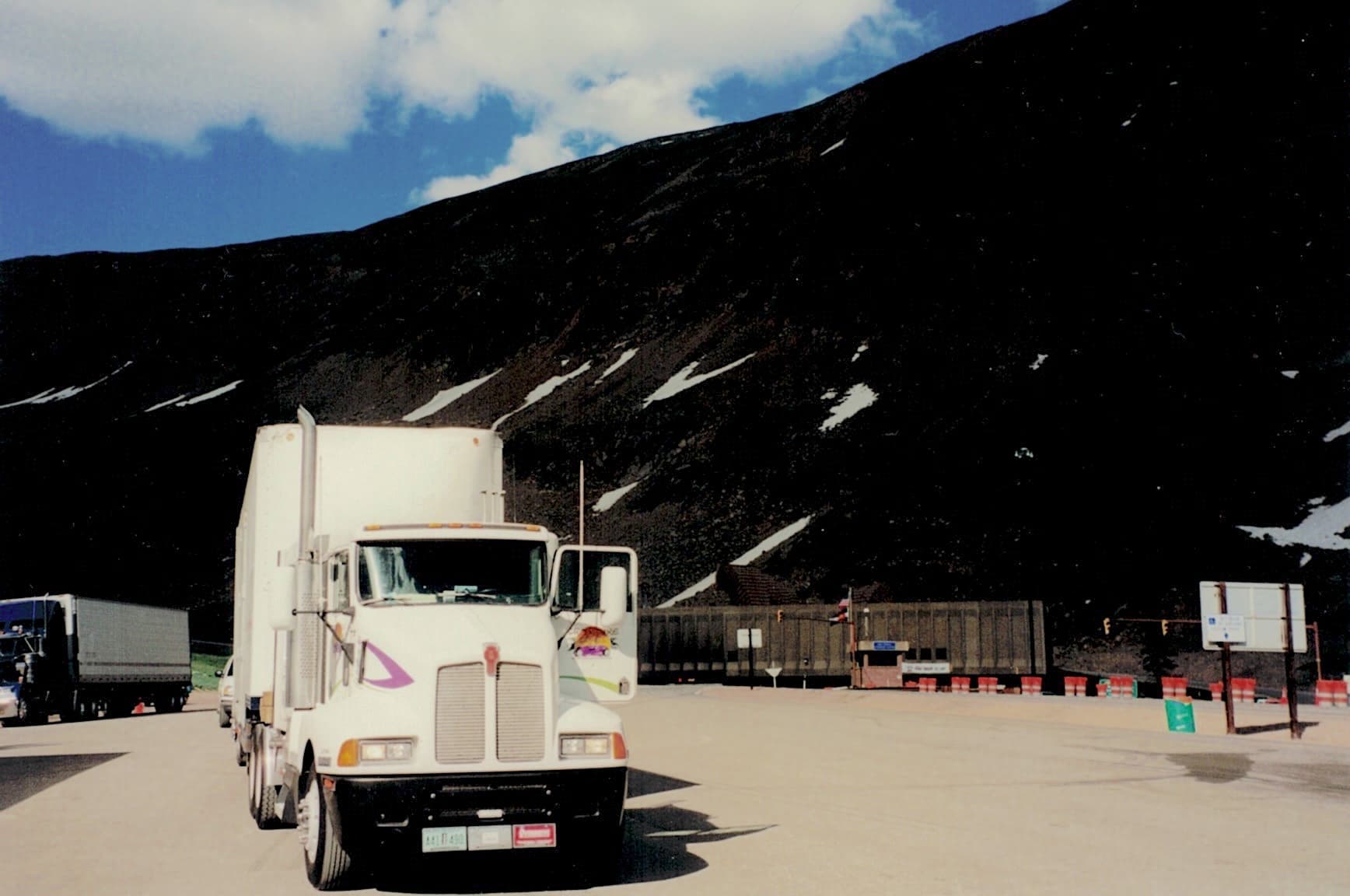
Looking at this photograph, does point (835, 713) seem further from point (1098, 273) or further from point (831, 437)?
point (1098, 273)

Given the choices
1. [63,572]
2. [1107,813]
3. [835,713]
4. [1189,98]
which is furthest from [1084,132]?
[1107,813]

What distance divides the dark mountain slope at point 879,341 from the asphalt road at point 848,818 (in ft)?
144

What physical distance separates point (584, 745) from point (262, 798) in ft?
17.2

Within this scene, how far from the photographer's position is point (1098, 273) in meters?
127

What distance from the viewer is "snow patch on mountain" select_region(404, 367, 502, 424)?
153125 millimetres

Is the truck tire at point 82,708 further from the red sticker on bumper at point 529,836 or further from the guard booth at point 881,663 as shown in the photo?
the red sticker on bumper at point 529,836

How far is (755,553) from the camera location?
3964 inches

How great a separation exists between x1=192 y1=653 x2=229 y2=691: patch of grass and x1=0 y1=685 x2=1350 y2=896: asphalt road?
4910 centimetres

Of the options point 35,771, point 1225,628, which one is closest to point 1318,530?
point 1225,628

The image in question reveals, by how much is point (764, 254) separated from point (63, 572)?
275 ft

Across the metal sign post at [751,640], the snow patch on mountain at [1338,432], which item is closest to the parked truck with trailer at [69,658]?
the metal sign post at [751,640]

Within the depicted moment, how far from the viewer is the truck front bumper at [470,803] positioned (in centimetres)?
970

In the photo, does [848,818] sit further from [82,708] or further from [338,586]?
[82,708]

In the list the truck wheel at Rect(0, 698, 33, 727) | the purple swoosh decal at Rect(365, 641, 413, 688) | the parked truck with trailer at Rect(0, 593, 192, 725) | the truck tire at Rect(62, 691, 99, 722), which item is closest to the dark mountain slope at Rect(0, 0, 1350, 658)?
the parked truck with trailer at Rect(0, 593, 192, 725)
